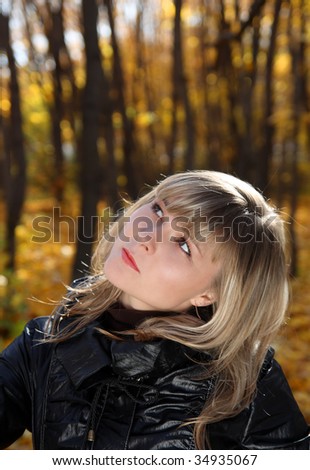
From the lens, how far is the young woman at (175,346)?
4.94ft

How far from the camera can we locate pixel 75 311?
5.58 ft

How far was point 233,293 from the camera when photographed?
1.58m

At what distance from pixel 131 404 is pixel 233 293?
38 centimetres

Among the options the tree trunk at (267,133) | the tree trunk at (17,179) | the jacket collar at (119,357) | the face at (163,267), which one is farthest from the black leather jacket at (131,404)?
the tree trunk at (267,133)

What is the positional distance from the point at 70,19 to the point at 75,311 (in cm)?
960

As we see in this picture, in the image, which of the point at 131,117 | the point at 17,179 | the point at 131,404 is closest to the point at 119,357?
the point at 131,404

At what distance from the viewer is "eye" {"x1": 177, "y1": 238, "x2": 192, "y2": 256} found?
1575 mm

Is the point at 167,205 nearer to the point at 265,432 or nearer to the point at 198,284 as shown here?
the point at 198,284

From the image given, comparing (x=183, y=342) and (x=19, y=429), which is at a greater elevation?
(x=183, y=342)

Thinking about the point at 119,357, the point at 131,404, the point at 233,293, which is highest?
the point at 233,293

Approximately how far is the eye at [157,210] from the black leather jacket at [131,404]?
0.35m

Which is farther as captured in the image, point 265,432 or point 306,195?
point 306,195

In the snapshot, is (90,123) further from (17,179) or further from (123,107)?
(123,107)
